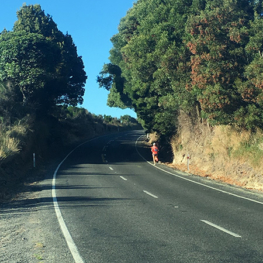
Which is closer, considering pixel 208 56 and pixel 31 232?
pixel 31 232

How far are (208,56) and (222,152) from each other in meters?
6.32

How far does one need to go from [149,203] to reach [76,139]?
41.9 metres

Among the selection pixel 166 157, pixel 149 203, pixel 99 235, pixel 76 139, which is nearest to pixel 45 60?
pixel 166 157

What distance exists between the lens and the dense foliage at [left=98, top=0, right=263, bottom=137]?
1827cm

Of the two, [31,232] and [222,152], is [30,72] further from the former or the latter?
[31,232]

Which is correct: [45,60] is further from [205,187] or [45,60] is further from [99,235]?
[99,235]

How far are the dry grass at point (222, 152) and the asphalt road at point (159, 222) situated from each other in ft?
7.57

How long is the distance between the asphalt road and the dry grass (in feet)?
7.57

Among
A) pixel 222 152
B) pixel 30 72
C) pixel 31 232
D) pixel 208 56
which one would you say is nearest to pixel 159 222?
pixel 31 232

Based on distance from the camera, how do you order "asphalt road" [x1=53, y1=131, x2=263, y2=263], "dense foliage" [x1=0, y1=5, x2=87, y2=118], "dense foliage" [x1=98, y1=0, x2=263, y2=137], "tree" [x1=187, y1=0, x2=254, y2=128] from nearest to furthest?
"asphalt road" [x1=53, y1=131, x2=263, y2=263]
"dense foliage" [x1=98, y1=0, x2=263, y2=137]
"tree" [x1=187, y1=0, x2=254, y2=128]
"dense foliage" [x1=0, y1=5, x2=87, y2=118]

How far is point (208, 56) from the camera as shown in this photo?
19.0 m

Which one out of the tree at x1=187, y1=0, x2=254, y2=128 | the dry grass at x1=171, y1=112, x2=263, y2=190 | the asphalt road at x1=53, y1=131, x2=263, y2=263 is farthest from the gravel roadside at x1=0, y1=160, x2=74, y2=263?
the dry grass at x1=171, y1=112, x2=263, y2=190

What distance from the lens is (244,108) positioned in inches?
722

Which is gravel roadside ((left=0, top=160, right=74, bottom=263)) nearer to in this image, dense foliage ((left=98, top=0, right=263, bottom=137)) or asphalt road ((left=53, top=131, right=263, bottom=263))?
asphalt road ((left=53, top=131, right=263, bottom=263))
